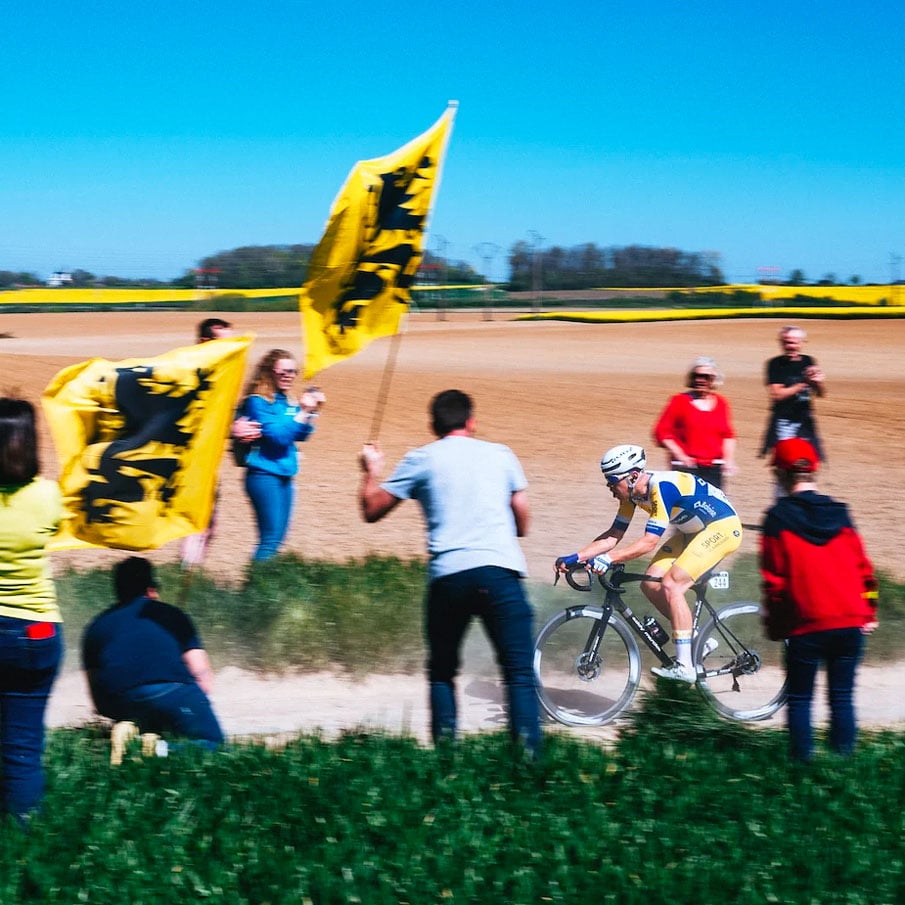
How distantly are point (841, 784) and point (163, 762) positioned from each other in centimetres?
247

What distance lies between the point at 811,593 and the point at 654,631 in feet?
5.17

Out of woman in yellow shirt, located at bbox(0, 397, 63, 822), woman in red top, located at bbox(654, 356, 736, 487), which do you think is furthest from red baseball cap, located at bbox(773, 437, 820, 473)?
woman in red top, located at bbox(654, 356, 736, 487)

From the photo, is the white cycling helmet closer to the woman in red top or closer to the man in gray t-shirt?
the man in gray t-shirt

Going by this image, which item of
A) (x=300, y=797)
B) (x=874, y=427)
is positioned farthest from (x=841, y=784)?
(x=874, y=427)

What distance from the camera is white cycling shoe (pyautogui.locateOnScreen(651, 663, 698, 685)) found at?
6.23 m

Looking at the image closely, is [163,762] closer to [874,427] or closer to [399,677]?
[399,677]

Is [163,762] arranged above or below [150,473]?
below

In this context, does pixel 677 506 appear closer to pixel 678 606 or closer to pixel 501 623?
pixel 678 606

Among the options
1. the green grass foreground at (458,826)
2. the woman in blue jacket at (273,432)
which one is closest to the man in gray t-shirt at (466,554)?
the green grass foreground at (458,826)

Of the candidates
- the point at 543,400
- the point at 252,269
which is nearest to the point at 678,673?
the point at 543,400

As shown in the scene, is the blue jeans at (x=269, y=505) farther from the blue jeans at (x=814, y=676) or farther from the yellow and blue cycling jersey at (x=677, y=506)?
the blue jeans at (x=814, y=676)

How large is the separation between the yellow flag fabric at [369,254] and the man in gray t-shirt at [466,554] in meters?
1.05

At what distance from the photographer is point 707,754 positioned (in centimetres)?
515

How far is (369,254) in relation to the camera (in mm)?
6031
